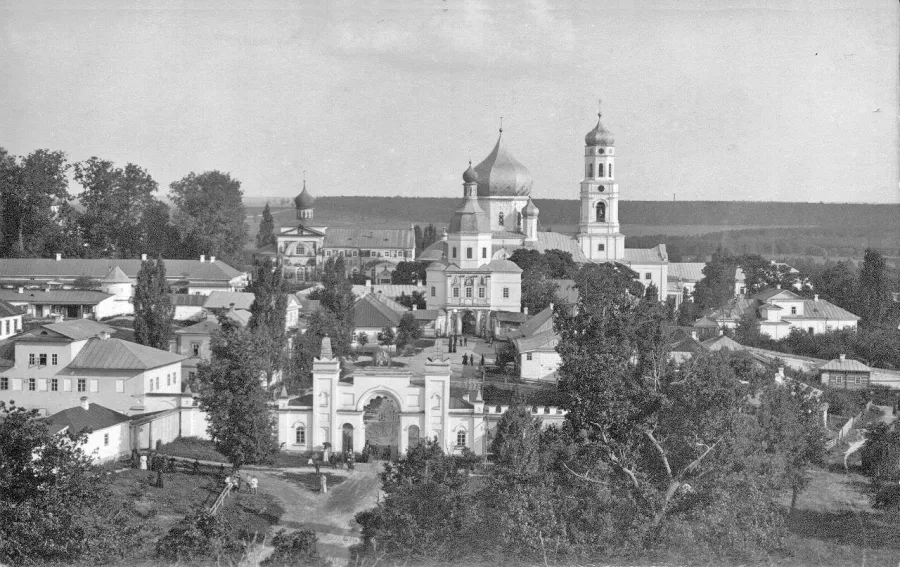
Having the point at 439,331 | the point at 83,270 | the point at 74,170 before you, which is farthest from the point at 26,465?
the point at 74,170

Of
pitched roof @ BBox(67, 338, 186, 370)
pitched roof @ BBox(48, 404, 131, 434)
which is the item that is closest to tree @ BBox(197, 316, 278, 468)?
pitched roof @ BBox(48, 404, 131, 434)

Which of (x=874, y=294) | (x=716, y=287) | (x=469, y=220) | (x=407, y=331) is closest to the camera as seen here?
(x=407, y=331)

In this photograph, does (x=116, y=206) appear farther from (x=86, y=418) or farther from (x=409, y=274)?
(x=86, y=418)

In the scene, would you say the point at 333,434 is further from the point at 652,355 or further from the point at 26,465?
the point at 26,465

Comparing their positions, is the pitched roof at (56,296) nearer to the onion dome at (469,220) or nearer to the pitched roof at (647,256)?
the onion dome at (469,220)

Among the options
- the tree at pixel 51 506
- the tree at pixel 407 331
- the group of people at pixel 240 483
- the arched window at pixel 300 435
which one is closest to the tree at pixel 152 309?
the tree at pixel 407 331

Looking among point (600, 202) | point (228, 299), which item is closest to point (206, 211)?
point (228, 299)
